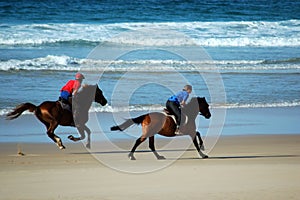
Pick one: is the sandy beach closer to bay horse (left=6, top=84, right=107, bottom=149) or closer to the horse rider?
bay horse (left=6, top=84, right=107, bottom=149)

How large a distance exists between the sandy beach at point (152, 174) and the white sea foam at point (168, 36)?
18.9 metres

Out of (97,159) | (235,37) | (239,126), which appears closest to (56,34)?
(235,37)

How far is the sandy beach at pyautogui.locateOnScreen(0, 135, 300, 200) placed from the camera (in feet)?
29.1

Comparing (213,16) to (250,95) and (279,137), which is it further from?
(279,137)

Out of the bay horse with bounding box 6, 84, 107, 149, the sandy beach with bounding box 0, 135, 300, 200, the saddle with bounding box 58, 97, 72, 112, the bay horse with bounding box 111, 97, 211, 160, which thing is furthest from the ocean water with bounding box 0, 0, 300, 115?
the bay horse with bounding box 111, 97, 211, 160

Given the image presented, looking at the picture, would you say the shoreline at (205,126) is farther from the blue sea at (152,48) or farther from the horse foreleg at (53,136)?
the blue sea at (152,48)

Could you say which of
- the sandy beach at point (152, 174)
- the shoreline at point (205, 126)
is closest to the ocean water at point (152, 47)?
the shoreline at point (205, 126)

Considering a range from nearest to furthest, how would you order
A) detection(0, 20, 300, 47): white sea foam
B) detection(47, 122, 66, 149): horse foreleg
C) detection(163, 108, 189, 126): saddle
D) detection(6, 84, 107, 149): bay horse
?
detection(163, 108, 189, 126): saddle
detection(47, 122, 66, 149): horse foreleg
detection(6, 84, 107, 149): bay horse
detection(0, 20, 300, 47): white sea foam

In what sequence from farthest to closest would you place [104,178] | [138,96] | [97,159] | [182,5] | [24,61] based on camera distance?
[182,5], [24,61], [138,96], [97,159], [104,178]

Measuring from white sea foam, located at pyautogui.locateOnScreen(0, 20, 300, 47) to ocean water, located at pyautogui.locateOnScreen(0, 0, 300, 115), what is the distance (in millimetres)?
47

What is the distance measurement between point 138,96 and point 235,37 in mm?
17019

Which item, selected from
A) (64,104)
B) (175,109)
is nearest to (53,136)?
(64,104)

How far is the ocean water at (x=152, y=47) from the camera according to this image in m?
18.5

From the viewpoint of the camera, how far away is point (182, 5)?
4806 cm
